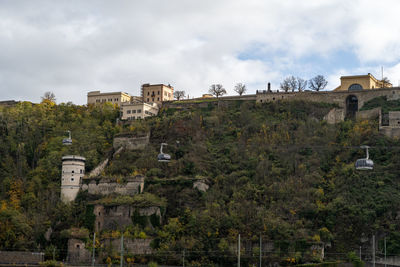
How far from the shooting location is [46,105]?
93.9 meters

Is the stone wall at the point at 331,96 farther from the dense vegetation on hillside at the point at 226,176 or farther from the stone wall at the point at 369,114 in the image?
the stone wall at the point at 369,114

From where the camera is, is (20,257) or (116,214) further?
(116,214)

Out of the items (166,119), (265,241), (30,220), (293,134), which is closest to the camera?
(265,241)

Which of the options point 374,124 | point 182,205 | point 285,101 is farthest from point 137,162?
point 374,124

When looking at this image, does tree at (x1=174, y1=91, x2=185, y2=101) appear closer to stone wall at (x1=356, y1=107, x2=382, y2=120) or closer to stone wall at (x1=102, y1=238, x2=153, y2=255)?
stone wall at (x1=356, y1=107, x2=382, y2=120)

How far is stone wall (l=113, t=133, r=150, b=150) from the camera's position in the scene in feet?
255

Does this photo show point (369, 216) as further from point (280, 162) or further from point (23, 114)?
point (23, 114)

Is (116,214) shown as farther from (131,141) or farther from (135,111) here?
(135,111)

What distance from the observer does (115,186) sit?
69.2 meters

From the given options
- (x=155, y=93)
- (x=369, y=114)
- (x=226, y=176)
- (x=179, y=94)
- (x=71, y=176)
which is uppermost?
(x=179, y=94)

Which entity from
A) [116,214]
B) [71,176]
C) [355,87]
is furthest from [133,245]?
[355,87]

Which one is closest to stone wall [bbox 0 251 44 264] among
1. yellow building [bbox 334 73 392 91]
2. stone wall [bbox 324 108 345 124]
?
stone wall [bbox 324 108 345 124]

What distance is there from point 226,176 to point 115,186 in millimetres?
12824

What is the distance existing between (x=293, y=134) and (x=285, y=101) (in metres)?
9.61
